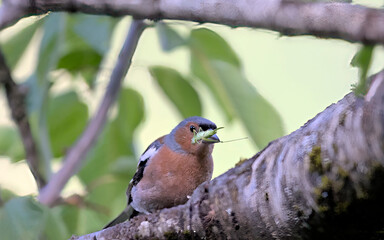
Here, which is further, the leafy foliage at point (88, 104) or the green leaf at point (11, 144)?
the green leaf at point (11, 144)

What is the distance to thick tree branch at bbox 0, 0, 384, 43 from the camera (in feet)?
2.38

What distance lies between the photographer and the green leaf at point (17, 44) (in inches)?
137

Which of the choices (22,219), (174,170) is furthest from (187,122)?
(22,219)

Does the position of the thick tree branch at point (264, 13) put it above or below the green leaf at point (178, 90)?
below

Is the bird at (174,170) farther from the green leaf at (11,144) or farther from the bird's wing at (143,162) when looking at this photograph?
the green leaf at (11,144)

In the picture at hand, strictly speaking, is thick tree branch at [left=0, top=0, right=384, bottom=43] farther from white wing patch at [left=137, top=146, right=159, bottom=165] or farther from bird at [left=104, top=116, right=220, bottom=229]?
white wing patch at [left=137, top=146, right=159, bottom=165]

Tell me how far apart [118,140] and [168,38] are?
1083mm

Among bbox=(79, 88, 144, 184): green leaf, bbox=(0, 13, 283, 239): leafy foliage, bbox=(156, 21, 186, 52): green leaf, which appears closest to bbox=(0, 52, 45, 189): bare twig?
bbox=(0, 13, 283, 239): leafy foliage

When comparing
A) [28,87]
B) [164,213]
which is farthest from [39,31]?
[164,213]

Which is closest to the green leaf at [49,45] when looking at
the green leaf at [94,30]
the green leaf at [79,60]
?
the green leaf at [94,30]

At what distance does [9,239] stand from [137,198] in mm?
794

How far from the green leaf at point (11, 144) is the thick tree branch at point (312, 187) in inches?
91.5

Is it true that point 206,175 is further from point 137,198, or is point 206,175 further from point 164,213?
point 164,213

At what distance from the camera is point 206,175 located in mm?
2971
